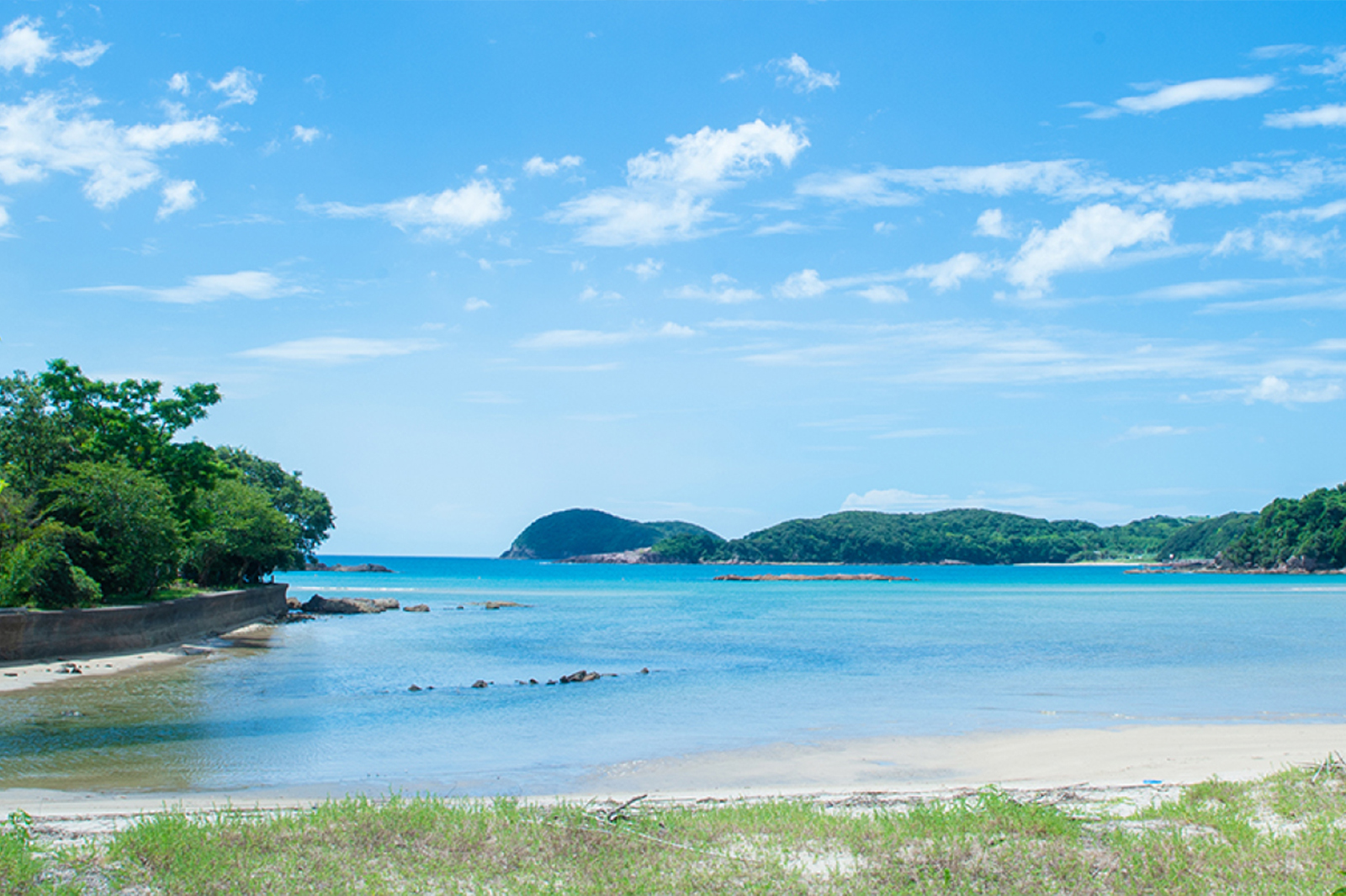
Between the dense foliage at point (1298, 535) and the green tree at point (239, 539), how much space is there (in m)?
152

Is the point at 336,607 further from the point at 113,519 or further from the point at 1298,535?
the point at 1298,535

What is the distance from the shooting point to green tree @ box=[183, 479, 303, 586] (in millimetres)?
49741

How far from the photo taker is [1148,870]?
7.57m

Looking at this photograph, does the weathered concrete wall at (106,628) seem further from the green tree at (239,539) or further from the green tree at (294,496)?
the green tree at (294,496)

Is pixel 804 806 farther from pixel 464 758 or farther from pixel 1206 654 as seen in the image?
pixel 1206 654

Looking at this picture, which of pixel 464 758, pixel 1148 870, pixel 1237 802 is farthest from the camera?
pixel 464 758

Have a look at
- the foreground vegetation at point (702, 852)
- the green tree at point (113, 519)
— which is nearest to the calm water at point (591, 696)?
the green tree at point (113, 519)

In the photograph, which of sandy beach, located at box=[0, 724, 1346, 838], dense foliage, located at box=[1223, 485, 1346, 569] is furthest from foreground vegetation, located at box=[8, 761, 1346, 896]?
dense foliage, located at box=[1223, 485, 1346, 569]

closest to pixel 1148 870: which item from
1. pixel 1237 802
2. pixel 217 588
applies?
pixel 1237 802

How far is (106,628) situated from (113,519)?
356 cm

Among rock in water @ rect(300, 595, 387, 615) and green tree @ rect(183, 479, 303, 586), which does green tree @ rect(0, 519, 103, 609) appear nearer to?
green tree @ rect(183, 479, 303, 586)

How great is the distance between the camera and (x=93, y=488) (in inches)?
1185

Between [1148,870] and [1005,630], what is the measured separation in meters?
41.9

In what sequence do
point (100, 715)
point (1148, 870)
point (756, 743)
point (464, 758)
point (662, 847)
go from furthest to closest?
point (100, 715)
point (756, 743)
point (464, 758)
point (662, 847)
point (1148, 870)
